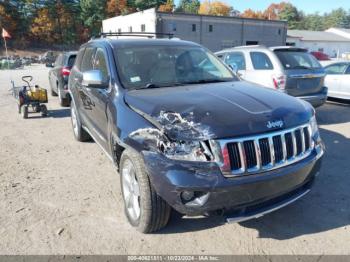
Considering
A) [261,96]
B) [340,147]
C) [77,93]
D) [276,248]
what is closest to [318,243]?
[276,248]

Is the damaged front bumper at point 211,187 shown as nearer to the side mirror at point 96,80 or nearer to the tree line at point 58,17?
the side mirror at point 96,80

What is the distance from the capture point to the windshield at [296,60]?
8047mm

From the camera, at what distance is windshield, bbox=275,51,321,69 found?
26.4ft

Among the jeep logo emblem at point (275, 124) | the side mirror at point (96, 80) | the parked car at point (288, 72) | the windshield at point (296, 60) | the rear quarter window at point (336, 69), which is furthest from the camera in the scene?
the rear quarter window at point (336, 69)

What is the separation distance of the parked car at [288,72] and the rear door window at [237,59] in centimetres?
17

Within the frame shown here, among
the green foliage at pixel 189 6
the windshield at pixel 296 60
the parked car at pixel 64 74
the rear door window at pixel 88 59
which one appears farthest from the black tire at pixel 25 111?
the green foliage at pixel 189 6

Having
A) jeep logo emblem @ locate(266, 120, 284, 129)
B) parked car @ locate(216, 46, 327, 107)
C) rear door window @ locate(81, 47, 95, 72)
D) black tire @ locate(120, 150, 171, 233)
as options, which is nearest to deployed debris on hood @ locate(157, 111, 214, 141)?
black tire @ locate(120, 150, 171, 233)

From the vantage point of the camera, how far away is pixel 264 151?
116 inches

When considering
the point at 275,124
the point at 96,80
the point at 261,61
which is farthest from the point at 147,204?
the point at 261,61

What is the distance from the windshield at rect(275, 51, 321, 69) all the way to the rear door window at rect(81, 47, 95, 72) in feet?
15.2

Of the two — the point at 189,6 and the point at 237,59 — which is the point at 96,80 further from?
the point at 189,6

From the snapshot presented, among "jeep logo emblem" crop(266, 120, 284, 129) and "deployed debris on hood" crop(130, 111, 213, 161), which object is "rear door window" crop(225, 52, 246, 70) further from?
"deployed debris on hood" crop(130, 111, 213, 161)

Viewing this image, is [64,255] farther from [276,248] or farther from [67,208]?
[276,248]

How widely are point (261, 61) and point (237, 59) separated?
93 centimetres
